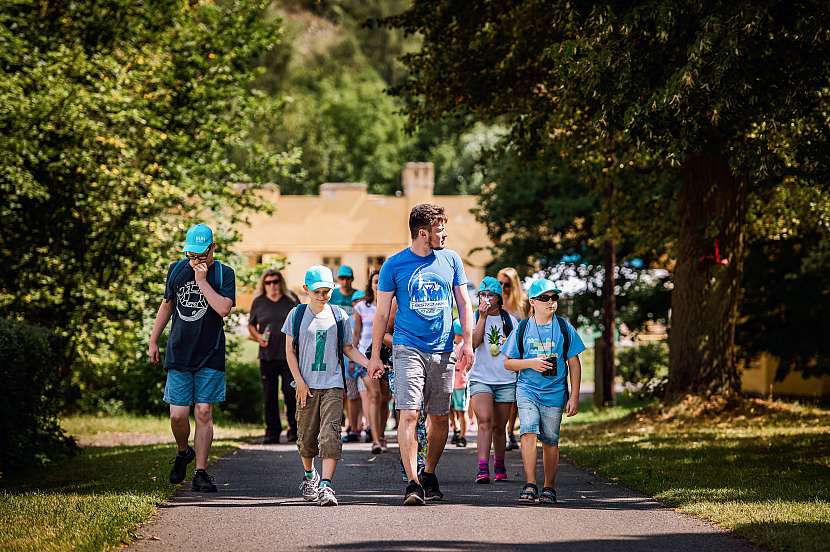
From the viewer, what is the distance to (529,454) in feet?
31.4

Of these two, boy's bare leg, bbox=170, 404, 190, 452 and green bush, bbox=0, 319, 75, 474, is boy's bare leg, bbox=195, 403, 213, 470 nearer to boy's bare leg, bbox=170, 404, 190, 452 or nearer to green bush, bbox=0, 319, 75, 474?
boy's bare leg, bbox=170, 404, 190, 452

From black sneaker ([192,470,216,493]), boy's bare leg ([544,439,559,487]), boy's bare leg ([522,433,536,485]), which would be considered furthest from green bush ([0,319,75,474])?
boy's bare leg ([544,439,559,487])

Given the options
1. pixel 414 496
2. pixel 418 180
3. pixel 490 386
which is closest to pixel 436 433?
pixel 414 496

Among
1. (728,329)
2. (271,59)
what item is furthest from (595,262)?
(271,59)

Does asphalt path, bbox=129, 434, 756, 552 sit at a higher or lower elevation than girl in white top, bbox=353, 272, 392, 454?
lower

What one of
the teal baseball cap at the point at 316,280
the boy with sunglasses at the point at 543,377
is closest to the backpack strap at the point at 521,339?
the boy with sunglasses at the point at 543,377

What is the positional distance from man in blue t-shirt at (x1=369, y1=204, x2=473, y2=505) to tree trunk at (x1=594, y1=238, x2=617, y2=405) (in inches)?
725

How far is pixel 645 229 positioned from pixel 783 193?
10.2ft

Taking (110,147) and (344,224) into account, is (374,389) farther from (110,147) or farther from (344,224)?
(344,224)

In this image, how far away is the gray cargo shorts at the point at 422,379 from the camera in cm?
921

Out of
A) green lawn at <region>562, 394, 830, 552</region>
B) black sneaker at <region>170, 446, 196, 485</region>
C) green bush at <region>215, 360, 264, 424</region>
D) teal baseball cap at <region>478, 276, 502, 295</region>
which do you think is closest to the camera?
green lawn at <region>562, 394, 830, 552</region>

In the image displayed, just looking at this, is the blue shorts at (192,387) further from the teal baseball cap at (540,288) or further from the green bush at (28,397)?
the teal baseball cap at (540,288)

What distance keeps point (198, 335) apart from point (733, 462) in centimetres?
560

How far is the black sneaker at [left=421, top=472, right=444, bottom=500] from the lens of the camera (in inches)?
375
